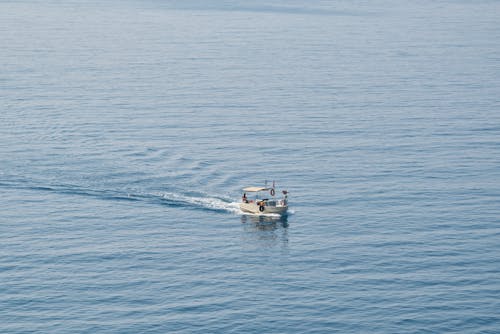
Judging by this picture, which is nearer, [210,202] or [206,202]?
[206,202]

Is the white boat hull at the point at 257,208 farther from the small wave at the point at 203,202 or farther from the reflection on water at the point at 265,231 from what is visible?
the small wave at the point at 203,202

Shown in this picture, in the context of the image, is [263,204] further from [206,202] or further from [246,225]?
[206,202]

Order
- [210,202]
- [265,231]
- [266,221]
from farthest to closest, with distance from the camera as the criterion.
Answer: [210,202] → [266,221] → [265,231]

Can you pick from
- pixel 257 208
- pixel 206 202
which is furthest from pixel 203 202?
pixel 257 208

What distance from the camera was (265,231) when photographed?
138 meters

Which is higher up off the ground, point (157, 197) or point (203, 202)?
point (157, 197)

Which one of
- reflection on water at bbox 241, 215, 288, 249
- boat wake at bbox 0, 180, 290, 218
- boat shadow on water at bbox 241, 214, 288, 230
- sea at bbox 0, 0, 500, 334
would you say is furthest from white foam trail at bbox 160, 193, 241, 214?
reflection on water at bbox 241, 215, 288, 249

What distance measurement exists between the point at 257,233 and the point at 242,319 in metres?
30.3

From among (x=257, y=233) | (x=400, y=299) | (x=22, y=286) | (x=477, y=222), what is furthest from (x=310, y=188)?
(x=22, y=286)

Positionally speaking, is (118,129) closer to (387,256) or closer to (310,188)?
(310,188)

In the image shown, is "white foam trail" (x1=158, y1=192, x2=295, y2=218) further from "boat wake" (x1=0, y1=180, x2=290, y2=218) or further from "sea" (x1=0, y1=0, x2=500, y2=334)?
"sea" (x1=0, y1=0, x2=500, y2=334)

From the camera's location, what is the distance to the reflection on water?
132375 mm

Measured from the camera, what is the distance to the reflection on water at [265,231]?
132375mm

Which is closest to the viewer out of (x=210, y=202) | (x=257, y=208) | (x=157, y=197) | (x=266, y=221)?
(x=257, y=208)
